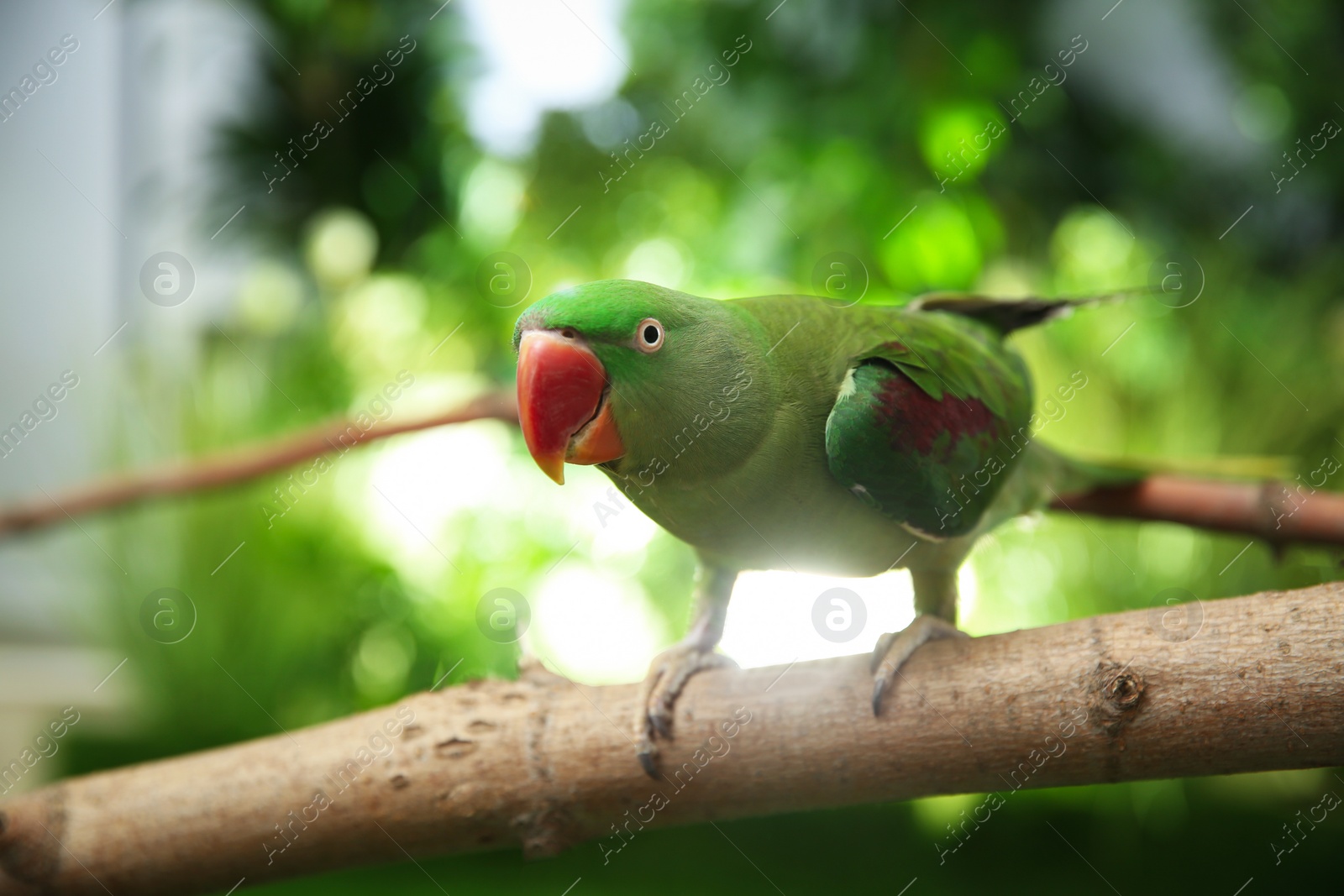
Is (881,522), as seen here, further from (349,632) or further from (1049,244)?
(349,632)

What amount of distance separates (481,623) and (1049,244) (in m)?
2.39

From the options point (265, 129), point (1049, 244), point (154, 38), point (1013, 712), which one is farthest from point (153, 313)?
point (1013, 712)

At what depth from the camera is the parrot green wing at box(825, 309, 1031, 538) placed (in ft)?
4.16

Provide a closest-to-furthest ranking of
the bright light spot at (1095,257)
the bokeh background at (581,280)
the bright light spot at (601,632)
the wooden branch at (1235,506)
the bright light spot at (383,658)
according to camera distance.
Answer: the wooden branch at (1235,506) → the bokeh background at (581,280) → the bright light spot at (1095,257) → the bright light spot at (601,632) → the bright light spot at (383,658)

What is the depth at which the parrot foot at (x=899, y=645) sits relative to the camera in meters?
1.18

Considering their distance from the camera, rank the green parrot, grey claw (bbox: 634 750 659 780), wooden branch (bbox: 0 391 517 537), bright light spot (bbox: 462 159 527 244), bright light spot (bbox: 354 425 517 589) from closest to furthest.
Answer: the green parrot → grey claw (bbox: 634 750 659 780) → wooden branch (bbox: 0 391 517 537) → bright light spot (bbox: 354 425 517 589) → bright light spot (bbox: 462 159 527 244)

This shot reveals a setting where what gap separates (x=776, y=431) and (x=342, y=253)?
3.21 meters

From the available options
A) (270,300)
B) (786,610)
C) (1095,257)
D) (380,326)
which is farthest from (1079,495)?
(270,300)

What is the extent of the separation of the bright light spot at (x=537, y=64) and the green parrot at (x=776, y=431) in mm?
2443

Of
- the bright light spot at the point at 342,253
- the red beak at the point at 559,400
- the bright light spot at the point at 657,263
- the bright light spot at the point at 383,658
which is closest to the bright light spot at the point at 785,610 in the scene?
the red beak at the point at 559,400

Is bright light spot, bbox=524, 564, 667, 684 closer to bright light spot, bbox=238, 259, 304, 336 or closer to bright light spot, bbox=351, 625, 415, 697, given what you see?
bright light spot, bbox=351, 625, 415, 697

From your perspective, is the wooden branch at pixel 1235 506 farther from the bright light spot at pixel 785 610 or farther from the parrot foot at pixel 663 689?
the parrot foot at pixel 663 689

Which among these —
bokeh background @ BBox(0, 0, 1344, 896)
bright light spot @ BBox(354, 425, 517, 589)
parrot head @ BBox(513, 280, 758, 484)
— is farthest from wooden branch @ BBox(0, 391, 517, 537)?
bright light spot @ BBox(354, 425, 517, 589)

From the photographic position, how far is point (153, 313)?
4223mm
